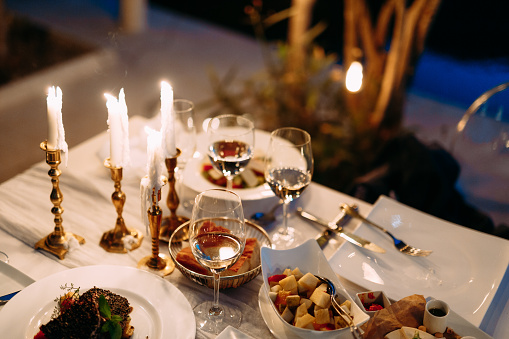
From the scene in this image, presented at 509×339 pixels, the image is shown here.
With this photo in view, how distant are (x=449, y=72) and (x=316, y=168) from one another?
274 centimetres

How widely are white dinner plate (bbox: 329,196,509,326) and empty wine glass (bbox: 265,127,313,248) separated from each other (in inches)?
7.0

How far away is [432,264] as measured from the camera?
4.26 feet

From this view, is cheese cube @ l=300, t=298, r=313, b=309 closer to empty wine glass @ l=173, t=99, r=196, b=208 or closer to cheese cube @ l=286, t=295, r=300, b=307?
cheese cube @ l=286, t=295, r=300, b=307

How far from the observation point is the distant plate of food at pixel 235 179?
1.49 metres

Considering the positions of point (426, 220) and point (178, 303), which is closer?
point (178, 303)

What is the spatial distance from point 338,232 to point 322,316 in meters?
0.41

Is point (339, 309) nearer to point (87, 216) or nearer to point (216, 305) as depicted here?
point (216, 305)

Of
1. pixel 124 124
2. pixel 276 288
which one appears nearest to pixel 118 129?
pixel 124 124

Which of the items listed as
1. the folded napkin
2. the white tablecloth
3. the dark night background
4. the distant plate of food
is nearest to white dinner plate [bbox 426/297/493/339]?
the white tablecloth

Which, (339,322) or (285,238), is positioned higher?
(339,322)

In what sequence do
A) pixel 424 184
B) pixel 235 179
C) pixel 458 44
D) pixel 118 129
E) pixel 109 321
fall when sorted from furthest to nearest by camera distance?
pixel 458 44 → pixel 424 184 → pixel 235 179 → pixel 118 129 → pixel 109 321

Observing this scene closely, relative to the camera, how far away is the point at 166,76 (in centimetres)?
486

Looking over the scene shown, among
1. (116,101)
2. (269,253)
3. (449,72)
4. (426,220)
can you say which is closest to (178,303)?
(269,253)

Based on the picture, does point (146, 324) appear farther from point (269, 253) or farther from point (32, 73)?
point (32, 73)
